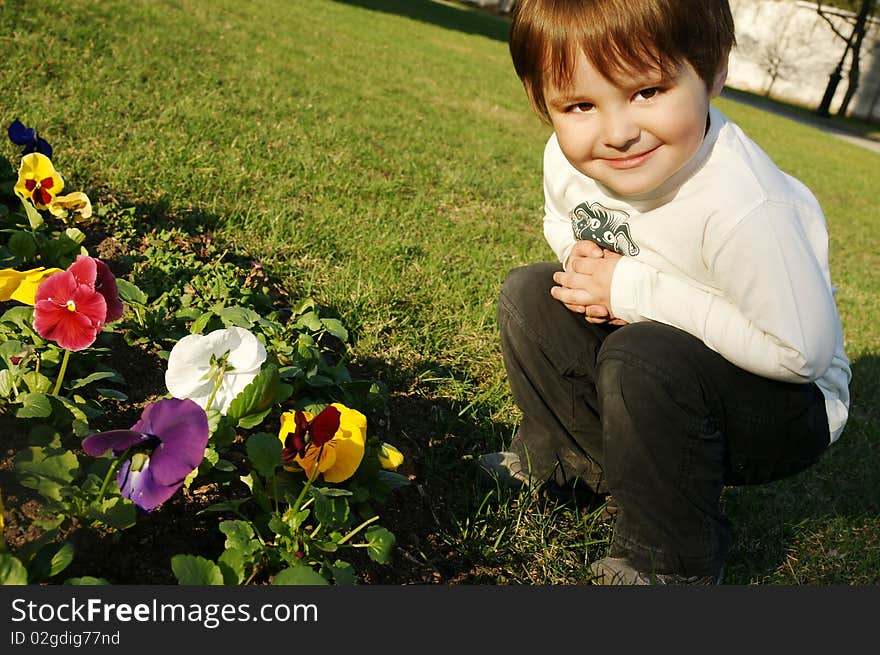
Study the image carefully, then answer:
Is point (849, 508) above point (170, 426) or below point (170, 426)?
below

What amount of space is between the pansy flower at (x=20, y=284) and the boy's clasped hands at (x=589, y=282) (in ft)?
3.50

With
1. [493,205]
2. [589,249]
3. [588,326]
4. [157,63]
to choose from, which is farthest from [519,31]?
[157,63]

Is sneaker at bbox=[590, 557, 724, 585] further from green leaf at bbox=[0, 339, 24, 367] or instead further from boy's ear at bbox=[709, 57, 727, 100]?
green leaf at bbox=[0, 339, 24, 367]

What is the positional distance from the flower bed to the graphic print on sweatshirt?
0.61 m

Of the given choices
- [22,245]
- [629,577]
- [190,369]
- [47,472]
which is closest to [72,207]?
[22,245]

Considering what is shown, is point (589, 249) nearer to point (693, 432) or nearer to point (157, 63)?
point (693, 432)

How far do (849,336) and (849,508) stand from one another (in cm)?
193

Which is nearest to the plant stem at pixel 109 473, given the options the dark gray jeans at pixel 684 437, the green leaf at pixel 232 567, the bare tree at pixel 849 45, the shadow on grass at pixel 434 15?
the green leaf at pixel 232 567

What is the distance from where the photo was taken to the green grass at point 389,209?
214cm

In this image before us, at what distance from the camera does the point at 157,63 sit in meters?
5.05

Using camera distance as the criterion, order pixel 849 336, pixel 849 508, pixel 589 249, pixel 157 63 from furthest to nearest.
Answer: pixel 157 63 < pixel 849 336 < pixel 849 508 < pixel 589 249

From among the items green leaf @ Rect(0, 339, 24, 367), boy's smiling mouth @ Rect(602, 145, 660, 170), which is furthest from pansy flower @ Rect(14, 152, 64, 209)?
boy's smiling mouth @ Rect(602, 145, 660, 170)

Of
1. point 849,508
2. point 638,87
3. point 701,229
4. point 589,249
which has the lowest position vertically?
point 849,508

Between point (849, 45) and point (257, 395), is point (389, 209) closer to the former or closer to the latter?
point (257, 395)
